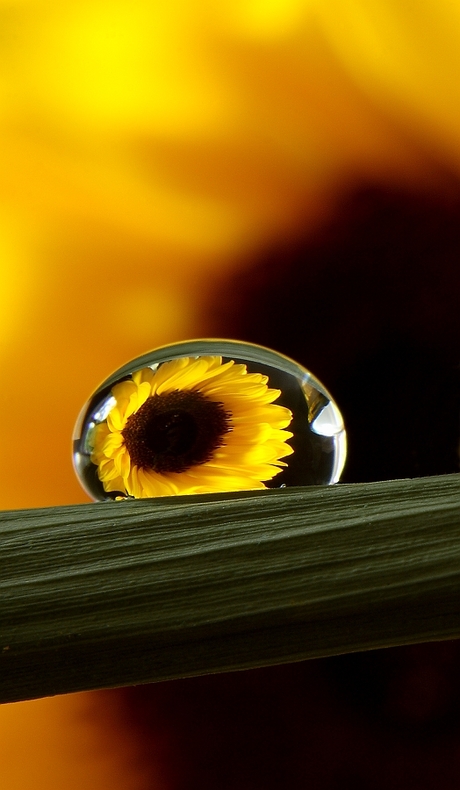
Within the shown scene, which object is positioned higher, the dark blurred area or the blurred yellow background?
the blurred yellow background

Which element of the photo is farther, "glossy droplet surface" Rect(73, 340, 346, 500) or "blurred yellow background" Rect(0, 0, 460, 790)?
"blurred yellow background" Rect(0, 0, 460, 790)

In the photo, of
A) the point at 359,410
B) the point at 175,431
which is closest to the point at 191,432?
the point at 175,431

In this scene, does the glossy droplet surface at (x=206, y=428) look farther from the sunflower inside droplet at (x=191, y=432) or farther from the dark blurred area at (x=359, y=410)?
the dark blurred area at (x=359, y=410)

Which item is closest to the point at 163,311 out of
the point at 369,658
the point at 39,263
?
the point at 39,263

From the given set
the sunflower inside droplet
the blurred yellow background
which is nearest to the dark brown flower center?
the sunflower inside droplet

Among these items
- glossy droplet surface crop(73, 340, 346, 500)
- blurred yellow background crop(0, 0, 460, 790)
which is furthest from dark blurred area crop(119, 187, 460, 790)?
glossy droplet surface crop(73, 340, 346, 500)

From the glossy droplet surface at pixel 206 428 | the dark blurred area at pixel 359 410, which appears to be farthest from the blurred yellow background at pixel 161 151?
the glossy droplet surface at pixel 206 428

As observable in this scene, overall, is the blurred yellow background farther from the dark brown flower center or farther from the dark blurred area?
the dark brown flower center
